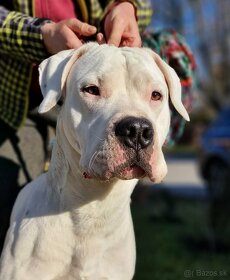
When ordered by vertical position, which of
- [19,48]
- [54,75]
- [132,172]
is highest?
[54,75]

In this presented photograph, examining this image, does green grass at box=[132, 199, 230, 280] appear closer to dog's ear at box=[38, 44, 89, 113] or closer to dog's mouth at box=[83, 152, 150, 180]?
dog's mouth at box=[83, 152, 150, 180]

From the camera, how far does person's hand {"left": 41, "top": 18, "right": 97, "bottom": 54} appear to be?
278 centimetres

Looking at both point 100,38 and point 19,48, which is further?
point 19,48

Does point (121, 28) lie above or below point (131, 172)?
above

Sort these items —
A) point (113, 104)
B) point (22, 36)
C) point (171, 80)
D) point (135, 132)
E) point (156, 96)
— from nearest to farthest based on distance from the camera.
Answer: point (135, 132) < point (113, 104) < point (156, 96) < point (171, 80) < point (22, 36)

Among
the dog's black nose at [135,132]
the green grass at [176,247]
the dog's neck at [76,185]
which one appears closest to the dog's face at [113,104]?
the dog's black nose at [135,132]

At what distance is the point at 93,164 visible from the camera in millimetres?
2363

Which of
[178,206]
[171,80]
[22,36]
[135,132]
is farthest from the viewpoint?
[178,206]

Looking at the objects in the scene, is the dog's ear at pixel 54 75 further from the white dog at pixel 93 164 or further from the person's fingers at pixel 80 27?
the person's fingers at pixel 80 27

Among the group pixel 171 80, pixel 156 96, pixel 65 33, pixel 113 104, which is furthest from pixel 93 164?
pixel 65 33

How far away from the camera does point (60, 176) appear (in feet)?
8.95

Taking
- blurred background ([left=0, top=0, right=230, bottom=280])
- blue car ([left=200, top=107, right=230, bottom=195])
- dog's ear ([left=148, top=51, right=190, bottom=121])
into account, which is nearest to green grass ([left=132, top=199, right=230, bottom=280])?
blurred background ([left=0, top=0, right=230, bottom=280])

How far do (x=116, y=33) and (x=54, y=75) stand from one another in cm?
47

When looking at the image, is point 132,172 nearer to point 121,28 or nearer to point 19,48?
point 121,28
